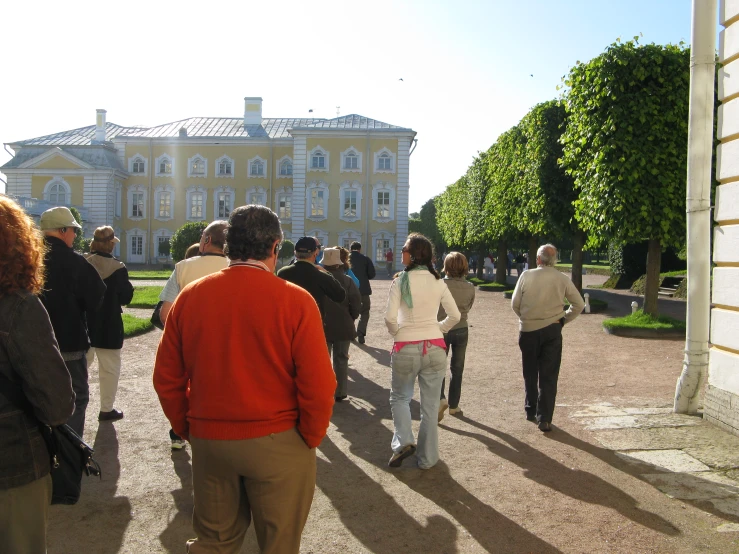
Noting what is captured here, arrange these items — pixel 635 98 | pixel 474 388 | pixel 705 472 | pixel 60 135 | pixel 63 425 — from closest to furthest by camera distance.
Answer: pixel 63 425 < pixel 705 472 < pixel 474 388 < pixel 635 98 < pixel 60 135

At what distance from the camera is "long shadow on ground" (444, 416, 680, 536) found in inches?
187

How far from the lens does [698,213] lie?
7926 millimetres

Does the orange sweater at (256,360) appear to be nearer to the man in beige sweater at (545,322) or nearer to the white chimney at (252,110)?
the man in beige sweater at (545,322)

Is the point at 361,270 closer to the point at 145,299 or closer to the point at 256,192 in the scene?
the point at 145,299

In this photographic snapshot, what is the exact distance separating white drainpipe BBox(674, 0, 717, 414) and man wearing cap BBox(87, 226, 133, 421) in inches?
238

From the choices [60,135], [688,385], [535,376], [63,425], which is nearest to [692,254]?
[688,385]

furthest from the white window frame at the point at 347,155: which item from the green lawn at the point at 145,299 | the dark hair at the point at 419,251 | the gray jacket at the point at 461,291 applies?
the dark hair at the point at 419,251

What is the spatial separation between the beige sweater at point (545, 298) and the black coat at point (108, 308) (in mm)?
3996

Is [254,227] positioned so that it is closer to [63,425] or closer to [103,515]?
[63,425]

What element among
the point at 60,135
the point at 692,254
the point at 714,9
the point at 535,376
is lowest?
the point at 535,376

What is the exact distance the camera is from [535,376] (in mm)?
7363

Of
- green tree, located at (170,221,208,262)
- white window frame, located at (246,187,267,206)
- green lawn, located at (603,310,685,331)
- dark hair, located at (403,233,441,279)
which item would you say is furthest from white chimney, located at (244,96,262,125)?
dark hair, located at (403,233,441,279)

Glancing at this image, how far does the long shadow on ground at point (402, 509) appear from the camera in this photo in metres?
4.29

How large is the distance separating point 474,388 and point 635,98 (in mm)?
8546
